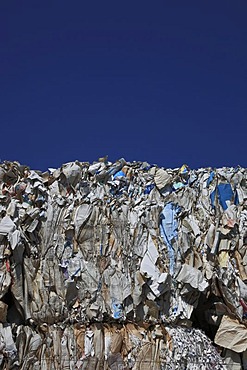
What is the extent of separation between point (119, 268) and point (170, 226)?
0.98 metres

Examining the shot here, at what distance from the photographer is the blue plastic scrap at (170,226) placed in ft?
32.1

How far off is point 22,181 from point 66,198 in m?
0.60

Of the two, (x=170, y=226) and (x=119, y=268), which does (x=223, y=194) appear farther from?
(x=119, y=268)

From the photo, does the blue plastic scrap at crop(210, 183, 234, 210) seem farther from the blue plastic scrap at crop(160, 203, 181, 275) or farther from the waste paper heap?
the blue plastic scrap at crop(160, 203, 181, 275)

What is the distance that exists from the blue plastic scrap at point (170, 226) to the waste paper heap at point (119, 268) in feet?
0.04

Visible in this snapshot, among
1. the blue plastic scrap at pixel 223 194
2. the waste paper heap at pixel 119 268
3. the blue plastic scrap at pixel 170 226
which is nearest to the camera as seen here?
the waste paper heap at pixel 119 268

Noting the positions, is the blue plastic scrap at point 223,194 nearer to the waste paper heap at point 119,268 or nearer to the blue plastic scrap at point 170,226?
the waste paper heap at point 119,268

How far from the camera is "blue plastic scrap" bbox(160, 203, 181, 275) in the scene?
980 centimetres

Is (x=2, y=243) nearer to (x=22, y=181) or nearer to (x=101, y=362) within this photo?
(x=22, y=181)

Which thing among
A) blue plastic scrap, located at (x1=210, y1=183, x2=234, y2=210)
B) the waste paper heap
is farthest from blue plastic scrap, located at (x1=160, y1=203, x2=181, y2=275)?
blue plastic scrap, located at (x1=210, y1=183, x2=234, y2=210)

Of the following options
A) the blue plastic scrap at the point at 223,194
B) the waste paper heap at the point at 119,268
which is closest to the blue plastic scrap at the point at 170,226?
the waste paper heap at the point at 119,268

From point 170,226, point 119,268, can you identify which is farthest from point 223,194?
point 119,268

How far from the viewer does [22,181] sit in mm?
9617

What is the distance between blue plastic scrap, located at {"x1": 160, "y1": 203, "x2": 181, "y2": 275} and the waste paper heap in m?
0.01
